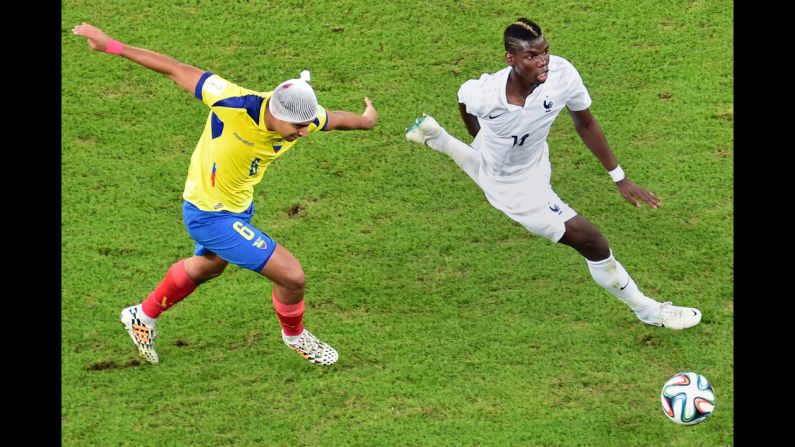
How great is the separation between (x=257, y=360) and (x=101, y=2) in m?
4.12

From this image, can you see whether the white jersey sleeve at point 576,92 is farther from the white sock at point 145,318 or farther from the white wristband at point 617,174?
the white sock at point 145,318

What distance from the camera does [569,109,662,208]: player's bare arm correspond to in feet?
29.2

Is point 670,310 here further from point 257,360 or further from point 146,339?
point 146,339

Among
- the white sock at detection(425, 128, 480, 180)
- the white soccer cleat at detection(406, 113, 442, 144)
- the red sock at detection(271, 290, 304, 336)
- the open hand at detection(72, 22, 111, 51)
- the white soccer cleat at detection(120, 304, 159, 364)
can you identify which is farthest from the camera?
the white soccer cleat at detection(406, 113, 442, 144)

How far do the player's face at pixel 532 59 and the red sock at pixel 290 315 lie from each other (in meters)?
2.24

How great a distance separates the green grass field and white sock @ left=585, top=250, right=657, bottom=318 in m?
0.24

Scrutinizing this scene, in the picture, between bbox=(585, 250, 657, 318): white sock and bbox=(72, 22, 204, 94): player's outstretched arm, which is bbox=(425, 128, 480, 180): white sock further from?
bbox=(72, 22, 204, 94): player's outstretched arm

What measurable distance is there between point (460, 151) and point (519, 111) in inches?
37.4

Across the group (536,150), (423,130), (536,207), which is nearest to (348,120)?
(423,130)

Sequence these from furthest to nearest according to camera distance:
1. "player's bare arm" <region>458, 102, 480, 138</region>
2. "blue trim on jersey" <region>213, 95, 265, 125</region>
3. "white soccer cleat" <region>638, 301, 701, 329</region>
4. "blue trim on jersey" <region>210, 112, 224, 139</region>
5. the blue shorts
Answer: "white soccer cleat" <region>638, 301, 701, 329</region> → "player's bare arm" <region>458, 102, 480, 138</region> → the blue shorts → "blue trim on jersey" <region>210, 112, 224, 139</region> → "blue trim on jersey" <region>213, 95, 265, 125</region>

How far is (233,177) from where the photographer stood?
848 cm

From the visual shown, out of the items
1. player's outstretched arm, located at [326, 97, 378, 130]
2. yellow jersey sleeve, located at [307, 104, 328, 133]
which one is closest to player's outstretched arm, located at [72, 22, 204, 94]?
yellow jersey sleeve, located at [307, 104, 328, 133]

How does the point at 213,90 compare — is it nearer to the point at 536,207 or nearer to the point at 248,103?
the point at 248,103

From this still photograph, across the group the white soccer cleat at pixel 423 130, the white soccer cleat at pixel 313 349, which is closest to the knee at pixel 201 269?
the white soccer cleat at pixel 313 349
